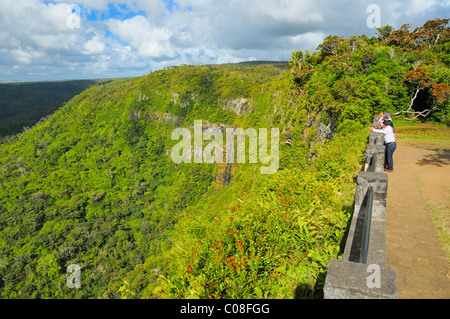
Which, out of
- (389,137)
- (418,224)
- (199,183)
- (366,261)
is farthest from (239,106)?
(366,261)

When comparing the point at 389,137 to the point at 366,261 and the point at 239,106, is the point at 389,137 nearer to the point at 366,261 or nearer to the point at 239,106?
the point at 366,261

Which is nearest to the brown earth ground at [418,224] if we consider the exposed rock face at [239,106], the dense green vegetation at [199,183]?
the dense green vegetation at [199,183]

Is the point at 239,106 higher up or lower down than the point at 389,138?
higher up

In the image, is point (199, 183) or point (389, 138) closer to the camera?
point (389, 138)

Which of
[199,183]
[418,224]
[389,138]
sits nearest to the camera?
[418,224]

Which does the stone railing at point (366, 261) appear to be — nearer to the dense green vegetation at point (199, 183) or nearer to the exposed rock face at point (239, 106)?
the dense green vegetation at point (199, 183)

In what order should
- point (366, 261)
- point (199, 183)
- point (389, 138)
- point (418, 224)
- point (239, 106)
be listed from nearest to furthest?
point (366, 261) < point (418, 224) < point (389, 138) < point (199, 183) < point (239, 106)
